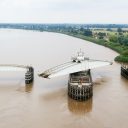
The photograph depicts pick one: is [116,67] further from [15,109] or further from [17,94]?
[15,109]

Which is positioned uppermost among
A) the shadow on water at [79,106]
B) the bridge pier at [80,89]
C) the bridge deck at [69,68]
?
the bridge deck at [69,68]

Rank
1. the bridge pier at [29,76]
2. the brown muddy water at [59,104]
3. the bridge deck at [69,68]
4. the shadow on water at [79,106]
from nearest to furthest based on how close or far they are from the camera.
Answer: the brown muddy water at [59,104] → the shadow on water at [79,106] → the bridge deck at [69,68] → the bridge pier at [29,76]

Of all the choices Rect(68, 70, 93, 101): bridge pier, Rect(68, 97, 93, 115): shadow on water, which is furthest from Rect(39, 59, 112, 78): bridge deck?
Rect(68, 97, 93, 115): shadow on water

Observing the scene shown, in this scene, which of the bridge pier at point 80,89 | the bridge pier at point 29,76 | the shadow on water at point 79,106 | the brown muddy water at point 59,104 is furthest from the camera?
the bridge pier at point 29,76

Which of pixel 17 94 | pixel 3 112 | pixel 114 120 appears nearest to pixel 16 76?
pixel 17 94

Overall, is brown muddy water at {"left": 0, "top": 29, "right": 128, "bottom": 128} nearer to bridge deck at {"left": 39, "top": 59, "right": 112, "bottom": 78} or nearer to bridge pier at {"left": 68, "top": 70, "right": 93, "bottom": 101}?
bridge pier at {"left": 68, "top": 70, "right": 93, "bottom": 101}

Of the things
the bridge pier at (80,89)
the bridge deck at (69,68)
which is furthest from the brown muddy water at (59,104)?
the bridge deck at (69,68)

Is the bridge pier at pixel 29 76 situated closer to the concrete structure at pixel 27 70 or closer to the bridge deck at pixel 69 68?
the concrete structure at pixel 27 70

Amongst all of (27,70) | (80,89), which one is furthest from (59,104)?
(27,70)
